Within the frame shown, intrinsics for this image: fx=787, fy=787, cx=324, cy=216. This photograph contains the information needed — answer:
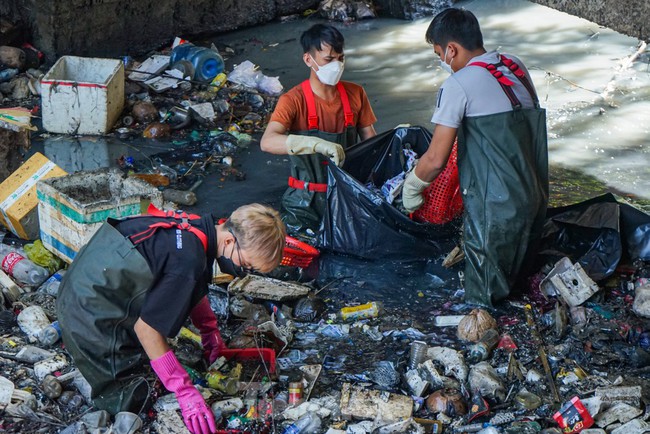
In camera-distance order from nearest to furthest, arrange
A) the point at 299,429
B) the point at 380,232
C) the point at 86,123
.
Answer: the point at 299,429, the point at 380,232, the point at 86,123

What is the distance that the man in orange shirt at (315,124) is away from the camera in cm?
485

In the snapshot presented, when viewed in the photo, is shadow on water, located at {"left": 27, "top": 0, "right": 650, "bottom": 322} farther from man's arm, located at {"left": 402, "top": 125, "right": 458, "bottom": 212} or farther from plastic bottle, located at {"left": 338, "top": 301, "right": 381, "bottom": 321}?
man's arm, located at {"left": 402, "top": 125, "right": 458, "bottom": 212}

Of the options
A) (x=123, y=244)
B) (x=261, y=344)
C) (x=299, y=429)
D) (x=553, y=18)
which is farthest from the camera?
(x=553, y=18)

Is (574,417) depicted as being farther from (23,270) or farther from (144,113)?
(144,113)

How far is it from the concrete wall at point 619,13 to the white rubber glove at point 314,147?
1.62 m

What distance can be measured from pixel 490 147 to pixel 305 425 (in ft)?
5.57

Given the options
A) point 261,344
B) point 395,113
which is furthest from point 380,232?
point 395,113

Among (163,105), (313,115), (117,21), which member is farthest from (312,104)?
(117,21)

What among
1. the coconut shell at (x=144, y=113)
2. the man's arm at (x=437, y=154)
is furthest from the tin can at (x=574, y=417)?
the coconut shell at (x=144, y=113)

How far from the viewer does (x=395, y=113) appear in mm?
7887

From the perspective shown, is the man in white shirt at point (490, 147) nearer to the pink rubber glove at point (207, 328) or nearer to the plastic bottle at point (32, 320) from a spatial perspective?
the pink rubber glove at point (207, 328)

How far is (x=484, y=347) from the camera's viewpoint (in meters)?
3.99

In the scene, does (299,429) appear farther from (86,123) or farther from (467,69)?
(86,123)

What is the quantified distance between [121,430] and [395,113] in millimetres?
5191
